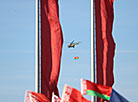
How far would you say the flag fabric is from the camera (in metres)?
44.1

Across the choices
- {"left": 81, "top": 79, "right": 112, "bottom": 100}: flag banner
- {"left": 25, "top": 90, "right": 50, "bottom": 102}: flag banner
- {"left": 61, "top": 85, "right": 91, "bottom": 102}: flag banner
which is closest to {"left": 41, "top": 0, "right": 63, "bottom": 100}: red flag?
{"left": 25, "top": 90, "right": 50, "bottom": 102}: flag banner

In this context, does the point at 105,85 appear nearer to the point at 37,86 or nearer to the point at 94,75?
the point at 94,75

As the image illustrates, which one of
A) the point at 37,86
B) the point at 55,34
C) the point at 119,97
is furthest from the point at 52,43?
the point at 119,97

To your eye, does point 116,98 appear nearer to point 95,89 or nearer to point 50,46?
point 95,89

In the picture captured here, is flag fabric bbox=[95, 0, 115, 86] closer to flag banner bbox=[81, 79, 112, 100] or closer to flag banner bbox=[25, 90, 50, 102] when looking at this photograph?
flag banner bbox=[81, 79, 112, 100]

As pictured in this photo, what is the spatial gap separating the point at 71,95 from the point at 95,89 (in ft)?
6.42

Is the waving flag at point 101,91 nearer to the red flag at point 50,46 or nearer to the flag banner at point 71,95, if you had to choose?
the flag banner at point 71,95

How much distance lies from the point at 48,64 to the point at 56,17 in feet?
12.4

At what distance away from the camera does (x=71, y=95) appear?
132 ft

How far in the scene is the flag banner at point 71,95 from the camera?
131 ft

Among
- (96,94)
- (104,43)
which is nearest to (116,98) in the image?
(96,94)

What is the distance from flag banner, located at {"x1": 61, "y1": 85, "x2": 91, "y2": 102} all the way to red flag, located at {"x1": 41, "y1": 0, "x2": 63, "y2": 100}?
2.74 meters

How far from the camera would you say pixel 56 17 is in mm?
44312
